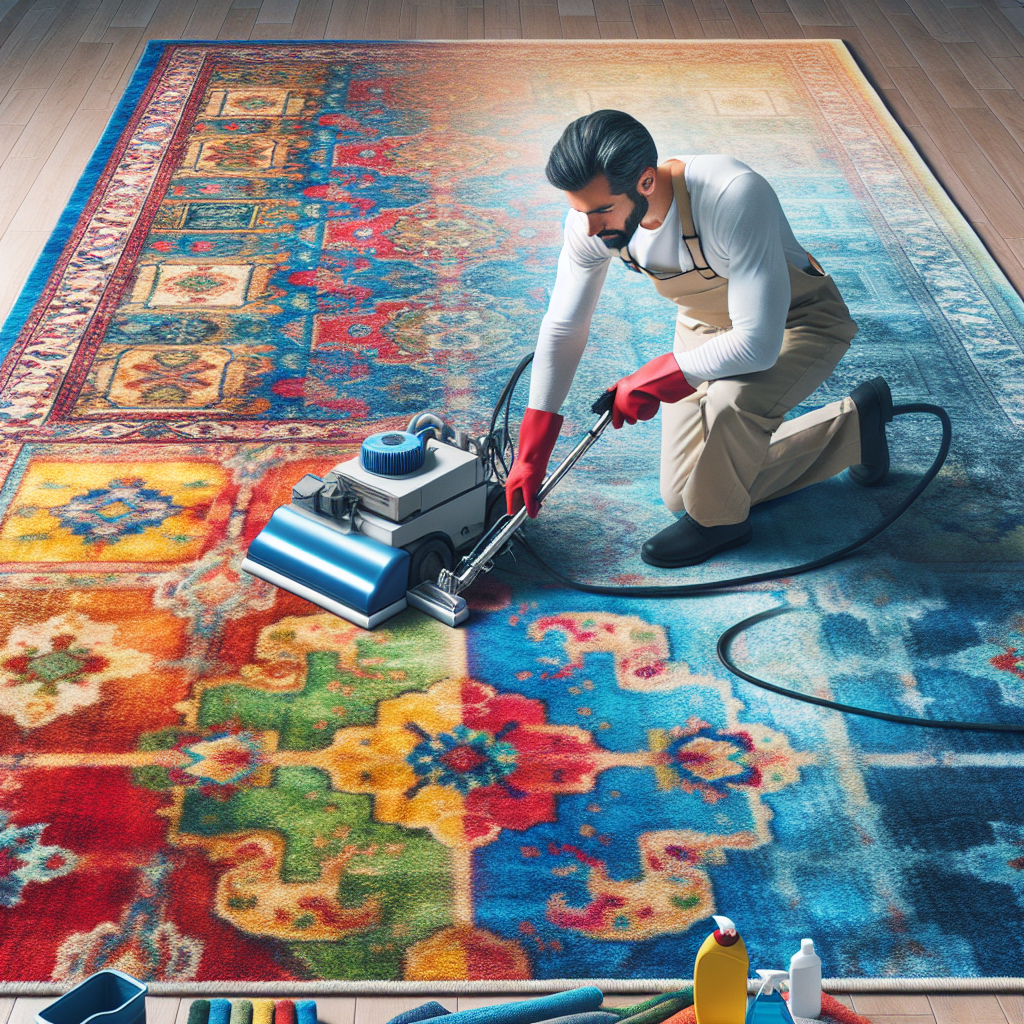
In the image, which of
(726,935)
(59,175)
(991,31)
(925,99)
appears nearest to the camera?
(726,935)

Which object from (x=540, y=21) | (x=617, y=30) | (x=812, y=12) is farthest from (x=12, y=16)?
(x=812, y=12)

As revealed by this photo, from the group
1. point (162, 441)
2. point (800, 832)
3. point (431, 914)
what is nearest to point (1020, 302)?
point (800, 832)

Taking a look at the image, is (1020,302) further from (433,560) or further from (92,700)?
(92,700)

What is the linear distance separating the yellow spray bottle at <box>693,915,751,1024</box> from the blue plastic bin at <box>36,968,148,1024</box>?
24.9 inches

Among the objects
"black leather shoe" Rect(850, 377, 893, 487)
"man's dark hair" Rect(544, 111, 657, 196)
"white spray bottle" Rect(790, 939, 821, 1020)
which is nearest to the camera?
"white spray bottle" Rect(790, 939, 821, 1020)

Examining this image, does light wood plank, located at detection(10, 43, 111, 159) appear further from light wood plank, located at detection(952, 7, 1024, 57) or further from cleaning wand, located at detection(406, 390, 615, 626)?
light wood plank, located at detection(952, 7, 1024, 57)

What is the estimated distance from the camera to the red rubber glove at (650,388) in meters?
1.98

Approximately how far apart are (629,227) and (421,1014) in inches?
48.1

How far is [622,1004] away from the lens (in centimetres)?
150

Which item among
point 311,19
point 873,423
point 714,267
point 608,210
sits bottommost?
point 873,423

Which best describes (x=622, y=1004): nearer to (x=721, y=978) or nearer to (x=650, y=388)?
(x=721, y=978)

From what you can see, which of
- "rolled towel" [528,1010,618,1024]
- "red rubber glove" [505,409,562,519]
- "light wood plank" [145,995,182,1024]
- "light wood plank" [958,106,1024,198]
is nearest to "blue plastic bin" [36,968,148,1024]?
"light wood plank" [145,995,182,1024]

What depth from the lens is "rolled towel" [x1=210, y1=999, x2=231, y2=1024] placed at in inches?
56.6

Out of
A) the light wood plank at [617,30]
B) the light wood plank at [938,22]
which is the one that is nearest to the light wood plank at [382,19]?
the light wood plank at [617,30]
